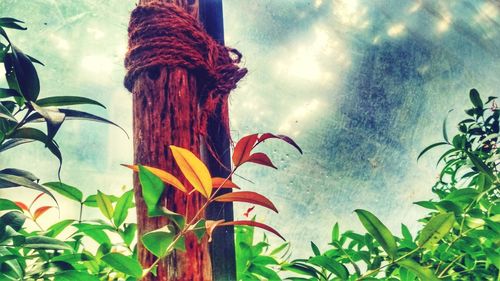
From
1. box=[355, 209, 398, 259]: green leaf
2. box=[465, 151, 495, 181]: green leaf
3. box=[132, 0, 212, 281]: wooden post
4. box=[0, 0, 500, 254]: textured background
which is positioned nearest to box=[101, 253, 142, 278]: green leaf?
box=[132, 0, 212, 281]: wooden post

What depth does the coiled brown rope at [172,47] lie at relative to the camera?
55 cm

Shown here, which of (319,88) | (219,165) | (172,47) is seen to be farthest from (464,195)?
(319,88)

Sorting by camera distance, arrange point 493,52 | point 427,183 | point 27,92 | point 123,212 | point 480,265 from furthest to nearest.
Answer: point 493,52 < point 427,183 < point 480,265 < point 123,212 < point 27,92

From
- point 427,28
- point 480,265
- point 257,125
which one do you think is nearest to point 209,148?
point 480,265

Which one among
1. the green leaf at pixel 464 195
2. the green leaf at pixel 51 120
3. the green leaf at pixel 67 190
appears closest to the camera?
the green leaf at pixel 51 120

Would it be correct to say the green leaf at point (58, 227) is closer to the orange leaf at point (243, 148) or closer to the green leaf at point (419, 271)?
the orange leaf at point (243, 148)

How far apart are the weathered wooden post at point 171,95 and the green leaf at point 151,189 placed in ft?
0.52

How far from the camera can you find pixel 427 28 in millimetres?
1521

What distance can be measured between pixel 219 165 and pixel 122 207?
0.49ft

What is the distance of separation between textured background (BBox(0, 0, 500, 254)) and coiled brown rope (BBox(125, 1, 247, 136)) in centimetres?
64

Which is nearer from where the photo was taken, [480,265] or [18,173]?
[18,173]

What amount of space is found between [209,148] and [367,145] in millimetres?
967

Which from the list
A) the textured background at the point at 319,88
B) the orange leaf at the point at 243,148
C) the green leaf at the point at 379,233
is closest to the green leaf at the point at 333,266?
the green leaf at the point at 379,233

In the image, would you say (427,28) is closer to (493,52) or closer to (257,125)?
(493,52)
